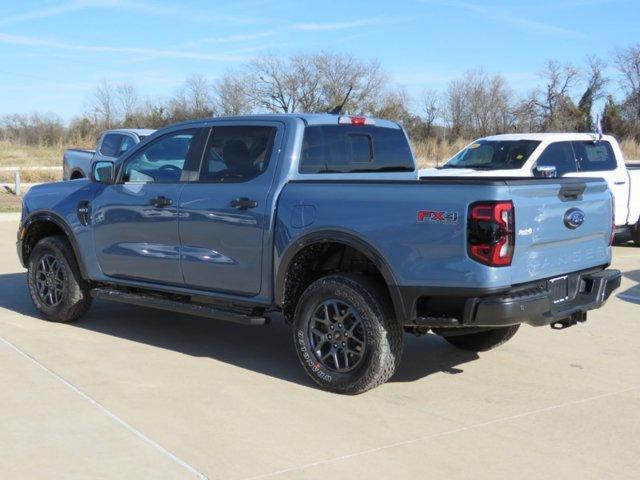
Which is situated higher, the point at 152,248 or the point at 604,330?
the point at 152,248

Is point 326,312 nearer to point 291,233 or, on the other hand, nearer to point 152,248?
point 291,233

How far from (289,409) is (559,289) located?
1959 mm

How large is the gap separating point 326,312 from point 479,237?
1296 millimetres

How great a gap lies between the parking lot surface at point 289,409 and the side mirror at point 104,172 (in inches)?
54.8

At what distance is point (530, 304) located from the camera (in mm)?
5102

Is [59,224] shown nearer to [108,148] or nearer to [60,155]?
[108,148]

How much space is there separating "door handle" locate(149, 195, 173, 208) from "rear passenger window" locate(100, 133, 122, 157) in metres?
10.4

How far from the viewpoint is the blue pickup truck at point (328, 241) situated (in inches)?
198

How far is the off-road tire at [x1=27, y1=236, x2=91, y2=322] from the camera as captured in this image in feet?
24.8

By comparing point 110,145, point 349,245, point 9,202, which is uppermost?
point 110,145

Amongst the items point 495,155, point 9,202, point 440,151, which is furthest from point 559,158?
point 440,151

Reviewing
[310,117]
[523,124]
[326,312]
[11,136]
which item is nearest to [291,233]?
[326,312]

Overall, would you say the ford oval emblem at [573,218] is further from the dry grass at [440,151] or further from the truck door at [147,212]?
the dry grass at [440,151]

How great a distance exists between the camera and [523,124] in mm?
50594
